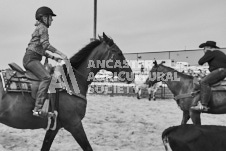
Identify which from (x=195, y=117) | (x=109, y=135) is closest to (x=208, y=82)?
(x=195, y=117)

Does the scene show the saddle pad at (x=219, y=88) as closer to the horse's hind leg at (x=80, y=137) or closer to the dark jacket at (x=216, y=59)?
the dark jacket at (x=216, y=59)

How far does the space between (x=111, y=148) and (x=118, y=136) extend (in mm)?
1267

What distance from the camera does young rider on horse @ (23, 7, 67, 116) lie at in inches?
190

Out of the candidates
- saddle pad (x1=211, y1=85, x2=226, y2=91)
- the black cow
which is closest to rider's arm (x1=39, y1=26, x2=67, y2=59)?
the black cow

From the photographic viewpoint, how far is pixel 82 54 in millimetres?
5523

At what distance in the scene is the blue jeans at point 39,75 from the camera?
4816 mm

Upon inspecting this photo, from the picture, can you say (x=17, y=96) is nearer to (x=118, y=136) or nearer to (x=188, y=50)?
(x=118, y=136)

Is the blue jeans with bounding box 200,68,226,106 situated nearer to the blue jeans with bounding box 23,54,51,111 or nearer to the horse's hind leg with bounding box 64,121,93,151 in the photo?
the horse's hind leg with bounding box 64,121,93,151

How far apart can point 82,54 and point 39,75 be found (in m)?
1.05

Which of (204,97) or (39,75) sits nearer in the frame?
(39,75)

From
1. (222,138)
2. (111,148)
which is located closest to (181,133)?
(222,138)

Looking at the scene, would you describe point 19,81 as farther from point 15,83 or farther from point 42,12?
point 42,12

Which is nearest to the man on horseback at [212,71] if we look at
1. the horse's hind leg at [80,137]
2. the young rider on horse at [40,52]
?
the horse's hind leg at [80,137]

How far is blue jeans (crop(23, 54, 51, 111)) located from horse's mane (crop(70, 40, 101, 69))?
74 centimetres
